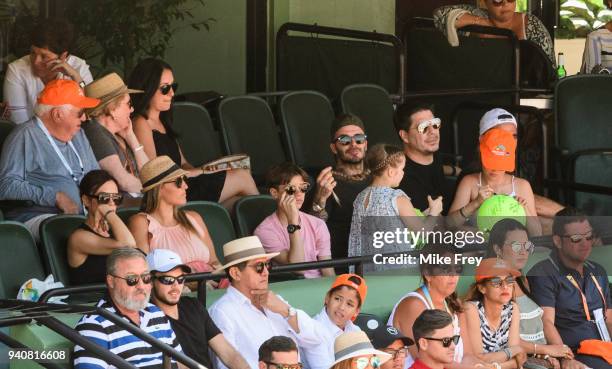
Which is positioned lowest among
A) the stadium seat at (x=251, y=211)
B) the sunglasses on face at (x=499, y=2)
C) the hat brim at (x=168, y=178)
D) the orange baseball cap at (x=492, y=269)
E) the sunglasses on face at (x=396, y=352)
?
the sunglasses on face at (x=396, y=352)

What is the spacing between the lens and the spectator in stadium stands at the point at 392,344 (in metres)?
7.69

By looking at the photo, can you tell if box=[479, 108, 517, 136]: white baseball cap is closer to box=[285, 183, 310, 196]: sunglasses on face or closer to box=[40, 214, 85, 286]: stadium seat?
box=[285, 183, 310, 196]: sunglasses on face

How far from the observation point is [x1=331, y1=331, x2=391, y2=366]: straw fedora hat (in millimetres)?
7258

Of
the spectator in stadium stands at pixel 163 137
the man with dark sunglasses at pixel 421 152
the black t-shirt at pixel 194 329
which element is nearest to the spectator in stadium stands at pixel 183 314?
the black t-shirt at pixel 194 329

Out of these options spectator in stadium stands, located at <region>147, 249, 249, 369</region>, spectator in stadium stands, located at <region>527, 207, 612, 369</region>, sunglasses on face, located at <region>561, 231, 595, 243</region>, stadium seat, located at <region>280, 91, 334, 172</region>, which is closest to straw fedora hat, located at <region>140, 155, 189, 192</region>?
spectator in stadium stands, located at <region>147, 249, 249, 369</region>

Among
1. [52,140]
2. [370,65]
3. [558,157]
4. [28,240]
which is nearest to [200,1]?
[370,65]

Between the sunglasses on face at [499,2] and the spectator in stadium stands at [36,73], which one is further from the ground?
the sunglasses on face at [499,2]

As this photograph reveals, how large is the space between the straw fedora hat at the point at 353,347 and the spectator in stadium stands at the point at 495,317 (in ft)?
4.13

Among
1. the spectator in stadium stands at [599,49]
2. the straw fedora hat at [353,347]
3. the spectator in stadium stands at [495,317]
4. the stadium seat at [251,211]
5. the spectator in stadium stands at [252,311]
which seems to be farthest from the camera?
the spectator in stadium stands at [599,49]

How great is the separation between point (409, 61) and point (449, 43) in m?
0.37

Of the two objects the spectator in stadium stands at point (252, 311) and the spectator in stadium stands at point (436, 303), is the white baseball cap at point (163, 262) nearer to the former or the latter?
the spectator in stadium stands at point (252, 311)

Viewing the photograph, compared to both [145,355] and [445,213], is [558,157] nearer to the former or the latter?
[445,213]

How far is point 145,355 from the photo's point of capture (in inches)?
269

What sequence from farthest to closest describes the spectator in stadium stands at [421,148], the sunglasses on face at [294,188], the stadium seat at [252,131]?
the stadium seat at [252,131] → the spectator in stadium stands at [421,148] → the sunglasses on face at [294,188]
